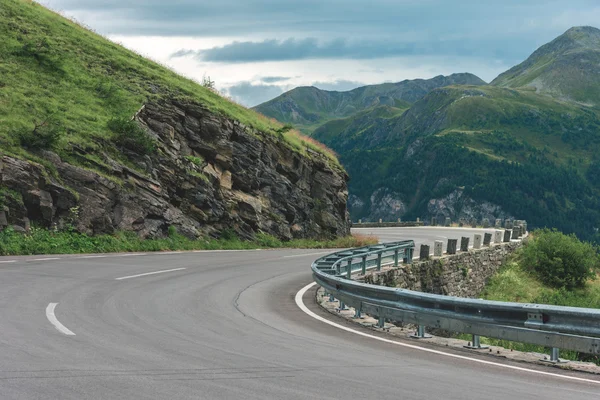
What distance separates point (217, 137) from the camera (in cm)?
3092

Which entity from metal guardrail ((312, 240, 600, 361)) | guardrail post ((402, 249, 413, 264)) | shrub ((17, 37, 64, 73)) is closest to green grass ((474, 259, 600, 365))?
guardrail post ((402, 249, 413, 264))

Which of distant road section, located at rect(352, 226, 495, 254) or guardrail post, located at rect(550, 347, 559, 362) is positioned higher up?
guardrail post, located at rect(550, 347, 559, 362)

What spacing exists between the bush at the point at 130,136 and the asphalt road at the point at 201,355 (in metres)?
12.6

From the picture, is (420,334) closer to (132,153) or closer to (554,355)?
(554,355)

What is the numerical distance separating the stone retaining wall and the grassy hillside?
1186 cm

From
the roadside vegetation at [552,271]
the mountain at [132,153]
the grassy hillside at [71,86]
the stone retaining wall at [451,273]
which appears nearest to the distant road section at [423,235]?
the roadside vegetation at [552,271]

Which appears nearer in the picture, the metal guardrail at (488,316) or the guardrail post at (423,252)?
the metal guardrail at (488,316)

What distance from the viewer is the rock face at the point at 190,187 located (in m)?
21.5

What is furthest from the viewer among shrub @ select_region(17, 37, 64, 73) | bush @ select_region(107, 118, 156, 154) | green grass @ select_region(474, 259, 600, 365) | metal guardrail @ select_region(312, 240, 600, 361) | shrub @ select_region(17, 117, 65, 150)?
shrub @ select_region(17, 37, 64, 73)

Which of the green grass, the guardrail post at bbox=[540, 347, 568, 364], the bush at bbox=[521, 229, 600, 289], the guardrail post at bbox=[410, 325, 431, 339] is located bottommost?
the green grass

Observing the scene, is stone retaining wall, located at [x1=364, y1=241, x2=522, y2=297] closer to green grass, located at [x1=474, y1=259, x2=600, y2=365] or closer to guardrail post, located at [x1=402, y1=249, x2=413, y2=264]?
guardrail post, located at [x1=402, y1=249, x2=413, y2=264]

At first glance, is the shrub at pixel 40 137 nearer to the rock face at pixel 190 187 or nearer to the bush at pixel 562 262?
the rock face at pixel 190 187

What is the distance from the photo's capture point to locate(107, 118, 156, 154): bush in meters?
26.3

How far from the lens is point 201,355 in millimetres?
7590
